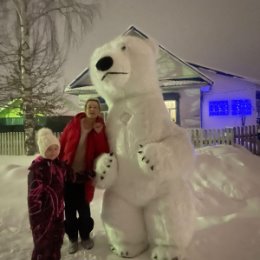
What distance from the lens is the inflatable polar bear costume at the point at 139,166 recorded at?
2.27 m

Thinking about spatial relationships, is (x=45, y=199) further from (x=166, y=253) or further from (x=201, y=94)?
(x=201, y=94)

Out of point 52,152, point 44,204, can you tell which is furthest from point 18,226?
point 52,152

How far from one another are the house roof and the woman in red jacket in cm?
676

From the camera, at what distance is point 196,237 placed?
2.79 meters

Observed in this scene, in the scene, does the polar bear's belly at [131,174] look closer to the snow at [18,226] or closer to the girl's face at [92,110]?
the girl's face at [92,110]

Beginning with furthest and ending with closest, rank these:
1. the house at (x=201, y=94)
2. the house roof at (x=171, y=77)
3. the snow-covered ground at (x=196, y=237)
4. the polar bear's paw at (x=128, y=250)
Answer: the house at (x=201, y=94) < the house roof at (x=171, y=77) < the snow-covered ground at (x=196, y=237) < the polar bear's paw at (x=128, y=250)

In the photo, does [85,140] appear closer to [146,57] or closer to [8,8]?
[146,57]

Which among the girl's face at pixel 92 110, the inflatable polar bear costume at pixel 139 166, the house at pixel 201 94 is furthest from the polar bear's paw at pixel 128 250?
the house at pixel 201 94

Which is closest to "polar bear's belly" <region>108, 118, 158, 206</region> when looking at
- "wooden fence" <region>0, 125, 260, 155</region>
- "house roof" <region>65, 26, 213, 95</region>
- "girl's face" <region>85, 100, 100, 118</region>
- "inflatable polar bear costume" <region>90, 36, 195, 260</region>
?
"inflatable polar bear costume" <region>90, 36, 195, 260</region>

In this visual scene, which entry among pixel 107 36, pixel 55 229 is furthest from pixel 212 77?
pixel 55 229

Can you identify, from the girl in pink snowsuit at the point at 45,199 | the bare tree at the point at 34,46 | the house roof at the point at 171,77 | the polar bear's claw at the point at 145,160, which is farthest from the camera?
the house roof at the point at 171,77

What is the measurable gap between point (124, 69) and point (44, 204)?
1.22m

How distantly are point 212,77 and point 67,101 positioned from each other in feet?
17.6

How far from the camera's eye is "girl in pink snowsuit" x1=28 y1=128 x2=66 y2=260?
221 cm
